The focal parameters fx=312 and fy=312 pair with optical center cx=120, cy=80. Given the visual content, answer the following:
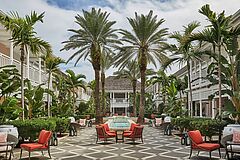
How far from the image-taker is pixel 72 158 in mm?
11359

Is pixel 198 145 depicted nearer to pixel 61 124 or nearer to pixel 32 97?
pixel 32 97

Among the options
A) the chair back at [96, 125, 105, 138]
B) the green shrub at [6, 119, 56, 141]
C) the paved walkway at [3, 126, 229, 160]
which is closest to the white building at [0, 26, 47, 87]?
the green shrub at [6, 119, 56, 141]

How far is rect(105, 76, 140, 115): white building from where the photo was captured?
58.4 meters

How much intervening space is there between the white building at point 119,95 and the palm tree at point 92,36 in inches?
1181

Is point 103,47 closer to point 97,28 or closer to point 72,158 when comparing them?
point 97,28

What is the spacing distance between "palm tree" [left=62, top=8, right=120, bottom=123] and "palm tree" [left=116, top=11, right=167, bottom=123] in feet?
3.97

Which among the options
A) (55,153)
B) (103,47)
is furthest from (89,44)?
(55,153)

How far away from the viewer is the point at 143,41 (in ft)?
88.1

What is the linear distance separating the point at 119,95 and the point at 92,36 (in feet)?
128

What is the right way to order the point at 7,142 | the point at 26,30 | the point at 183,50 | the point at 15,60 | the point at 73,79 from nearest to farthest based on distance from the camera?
the point at 7,142 → the point at 26,30 → the point at 183,50 → the point at 15,60 → the point at 73,79

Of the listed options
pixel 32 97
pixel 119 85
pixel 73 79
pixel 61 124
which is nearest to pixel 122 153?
pixel 32 97

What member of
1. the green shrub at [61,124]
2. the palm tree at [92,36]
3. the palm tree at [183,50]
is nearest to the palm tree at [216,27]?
the palm tree at [183,50]

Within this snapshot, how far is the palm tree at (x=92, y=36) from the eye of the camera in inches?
1036

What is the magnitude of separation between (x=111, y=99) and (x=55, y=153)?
46.3 metres
